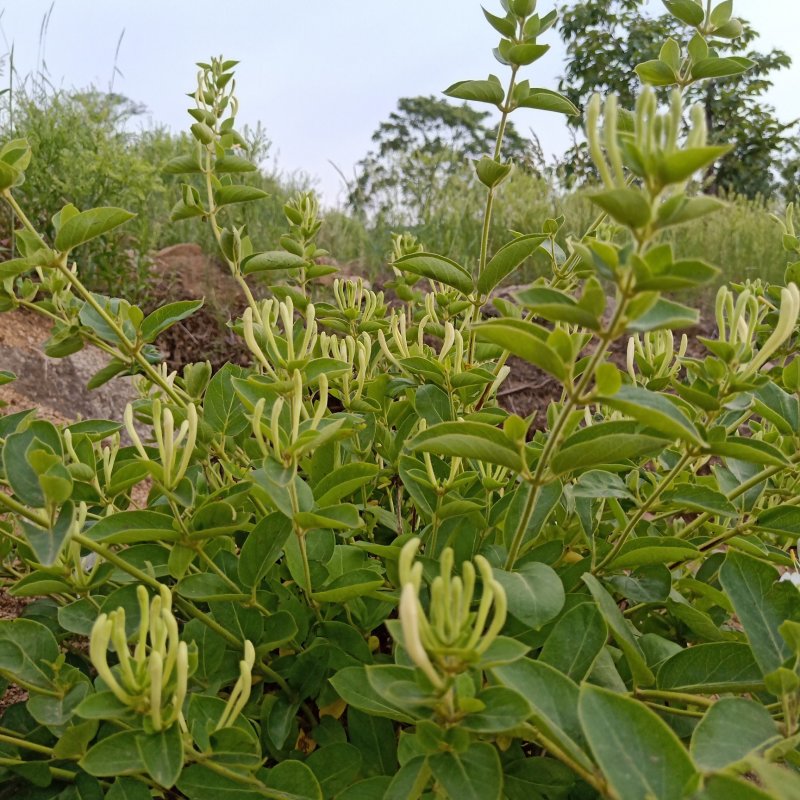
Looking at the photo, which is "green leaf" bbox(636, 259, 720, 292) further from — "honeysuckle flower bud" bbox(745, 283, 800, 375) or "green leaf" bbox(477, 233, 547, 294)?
"green leaf" bbox(477, 233, 547, 294)

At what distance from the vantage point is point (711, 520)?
1.41 metres

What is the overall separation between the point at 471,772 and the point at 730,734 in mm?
226

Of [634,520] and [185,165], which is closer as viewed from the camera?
[634,520]

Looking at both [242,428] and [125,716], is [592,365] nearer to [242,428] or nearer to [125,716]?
[125,716]

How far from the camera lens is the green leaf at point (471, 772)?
26.5 inches

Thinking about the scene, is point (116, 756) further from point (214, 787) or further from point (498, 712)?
point (498, 712)

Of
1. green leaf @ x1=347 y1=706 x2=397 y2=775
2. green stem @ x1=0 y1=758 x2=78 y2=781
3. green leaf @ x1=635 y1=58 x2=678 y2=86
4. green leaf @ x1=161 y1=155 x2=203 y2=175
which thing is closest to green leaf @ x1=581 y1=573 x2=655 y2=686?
green leaf @ x1=347 y1=706 x2=397 y2=775

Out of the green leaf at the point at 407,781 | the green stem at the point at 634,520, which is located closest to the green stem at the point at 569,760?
the green leaf at the point at 407,781

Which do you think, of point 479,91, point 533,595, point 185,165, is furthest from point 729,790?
point 185,165

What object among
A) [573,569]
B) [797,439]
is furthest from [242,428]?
[797,439]

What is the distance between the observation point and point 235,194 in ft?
4.67

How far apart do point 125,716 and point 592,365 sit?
1.76ft

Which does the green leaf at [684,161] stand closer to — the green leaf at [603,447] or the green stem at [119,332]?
the green leaf at [603,447]

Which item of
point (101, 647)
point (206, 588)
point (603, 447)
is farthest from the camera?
point (206, 588)
